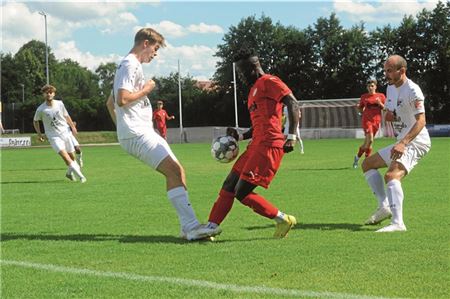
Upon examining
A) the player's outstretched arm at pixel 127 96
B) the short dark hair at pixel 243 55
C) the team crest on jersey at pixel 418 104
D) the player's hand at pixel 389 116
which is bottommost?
the player's hand at pixel 389 116

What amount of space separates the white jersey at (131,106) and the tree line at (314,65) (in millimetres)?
61818

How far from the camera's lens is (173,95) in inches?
3063

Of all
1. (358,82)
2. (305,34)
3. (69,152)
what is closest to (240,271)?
(69,152)

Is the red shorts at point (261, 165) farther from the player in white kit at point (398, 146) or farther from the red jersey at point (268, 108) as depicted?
the player in white kit at point (398, 146)

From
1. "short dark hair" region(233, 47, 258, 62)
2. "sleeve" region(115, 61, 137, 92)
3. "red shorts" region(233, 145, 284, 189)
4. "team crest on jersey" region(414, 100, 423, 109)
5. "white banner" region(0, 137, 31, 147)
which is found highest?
"short dark hair" region(233, 47, 258, 62)

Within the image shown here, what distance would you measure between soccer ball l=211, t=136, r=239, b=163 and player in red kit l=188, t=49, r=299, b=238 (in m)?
0.43

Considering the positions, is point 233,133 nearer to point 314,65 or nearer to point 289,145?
point 289,145

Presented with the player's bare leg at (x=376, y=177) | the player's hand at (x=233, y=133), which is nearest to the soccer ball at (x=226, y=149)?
the player's hand at (x=233, y=133)

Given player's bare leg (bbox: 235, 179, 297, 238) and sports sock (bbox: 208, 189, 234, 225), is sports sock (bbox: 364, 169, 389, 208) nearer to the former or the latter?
player's bare leg (bbox: 235, 179, 297, 238)

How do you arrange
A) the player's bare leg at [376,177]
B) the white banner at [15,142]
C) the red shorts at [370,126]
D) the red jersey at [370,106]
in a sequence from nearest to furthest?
1. the player's bare leg at [376,177]
2. the red jersey at [370,106]
3. the red shorts at [370,126]
4. the white banner at [15,142]

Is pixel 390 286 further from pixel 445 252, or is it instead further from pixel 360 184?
pixel 360 184

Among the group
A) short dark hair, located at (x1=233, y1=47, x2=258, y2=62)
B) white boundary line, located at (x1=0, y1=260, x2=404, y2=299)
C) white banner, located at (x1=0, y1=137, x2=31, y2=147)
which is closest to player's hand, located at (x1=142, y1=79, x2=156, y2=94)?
short dark hair, located at (x1=233, y1=47, x2=258, y2=62)

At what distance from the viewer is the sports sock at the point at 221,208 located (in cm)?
709

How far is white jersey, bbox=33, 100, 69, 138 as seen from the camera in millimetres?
15242
